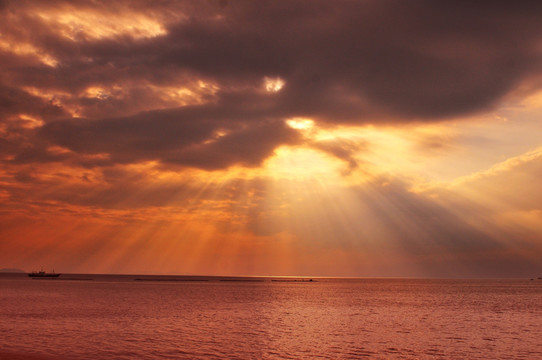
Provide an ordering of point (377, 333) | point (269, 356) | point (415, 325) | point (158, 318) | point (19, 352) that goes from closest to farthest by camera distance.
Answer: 1. point (19, 352)
2. point (269, 356)
3. point (377, 333)
4. point (415, 325)
5. point (158, 318)

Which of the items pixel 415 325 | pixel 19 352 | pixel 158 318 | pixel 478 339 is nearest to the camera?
pixel 19 352

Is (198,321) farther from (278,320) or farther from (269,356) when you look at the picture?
(269,356)

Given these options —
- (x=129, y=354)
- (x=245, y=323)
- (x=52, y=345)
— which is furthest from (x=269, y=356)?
(x=245, y=323)

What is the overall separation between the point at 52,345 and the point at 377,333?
35834 mm

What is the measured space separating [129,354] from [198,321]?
26349mm

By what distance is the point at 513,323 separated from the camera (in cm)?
6656

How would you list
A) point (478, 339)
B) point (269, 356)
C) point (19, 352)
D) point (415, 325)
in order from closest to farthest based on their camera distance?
point (19, 352) < point (269, 356) < point (478, 339) < point (415, 325)

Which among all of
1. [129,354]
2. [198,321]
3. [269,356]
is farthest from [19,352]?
[198,321]

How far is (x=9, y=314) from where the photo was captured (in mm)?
65250

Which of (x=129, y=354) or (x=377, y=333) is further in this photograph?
(x=377, y=333)

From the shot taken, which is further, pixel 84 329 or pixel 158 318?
pixel 158 318

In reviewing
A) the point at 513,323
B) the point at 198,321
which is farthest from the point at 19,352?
the point at 513,323

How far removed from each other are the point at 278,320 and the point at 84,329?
2804 centimetres

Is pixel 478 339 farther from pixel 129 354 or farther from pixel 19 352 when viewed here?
pixel 19 352
